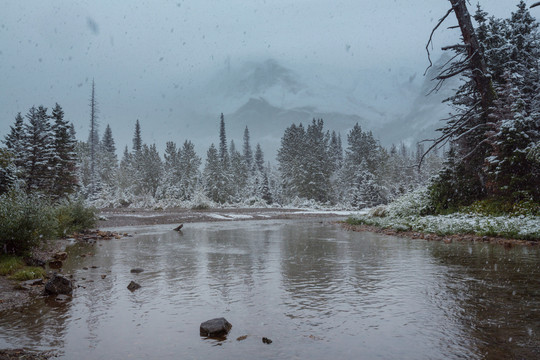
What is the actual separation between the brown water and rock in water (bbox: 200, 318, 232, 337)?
0.45 ft

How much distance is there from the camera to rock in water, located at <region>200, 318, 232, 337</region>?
4957 millimetres

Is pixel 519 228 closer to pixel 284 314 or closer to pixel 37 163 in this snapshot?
pixel 284 314

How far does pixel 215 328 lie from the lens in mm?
4977

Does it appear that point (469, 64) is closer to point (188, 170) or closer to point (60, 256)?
point (60, 256)

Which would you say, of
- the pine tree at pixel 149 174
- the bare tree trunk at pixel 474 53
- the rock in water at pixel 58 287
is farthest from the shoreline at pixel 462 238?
the pine tree at pixel 149 174

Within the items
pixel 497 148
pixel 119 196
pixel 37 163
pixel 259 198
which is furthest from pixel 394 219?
pixel 119 196

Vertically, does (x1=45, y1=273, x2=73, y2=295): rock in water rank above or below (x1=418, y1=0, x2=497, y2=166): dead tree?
below

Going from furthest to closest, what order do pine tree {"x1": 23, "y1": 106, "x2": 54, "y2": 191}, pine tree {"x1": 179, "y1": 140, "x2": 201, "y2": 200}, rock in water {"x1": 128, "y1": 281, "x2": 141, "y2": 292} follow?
1. pine tree {"x1": 179, "y1": 140, "x2": 201, "y2": 200}
2. pine tree {"x1": 23, "y1": 106, "x2": 54, "y2": 191}
3. rock in water {"x1": 128, "y1": 281, "x2": 141, "y2": 292}

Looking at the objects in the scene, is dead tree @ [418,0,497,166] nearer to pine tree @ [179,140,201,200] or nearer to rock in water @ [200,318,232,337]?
rock in water @ [200,318,232,337]

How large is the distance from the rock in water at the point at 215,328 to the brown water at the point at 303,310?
0.45 ft

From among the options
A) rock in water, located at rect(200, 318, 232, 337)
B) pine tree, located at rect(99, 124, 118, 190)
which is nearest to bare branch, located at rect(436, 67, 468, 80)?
rock in water, located at rect(200, 318, 232, 337)

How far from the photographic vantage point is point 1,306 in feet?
21.0

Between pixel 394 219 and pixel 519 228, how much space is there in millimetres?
8448

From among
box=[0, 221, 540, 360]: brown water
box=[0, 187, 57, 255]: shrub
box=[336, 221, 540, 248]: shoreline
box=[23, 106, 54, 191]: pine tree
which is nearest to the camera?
box=[0, 221, 540, 360]: brown water
